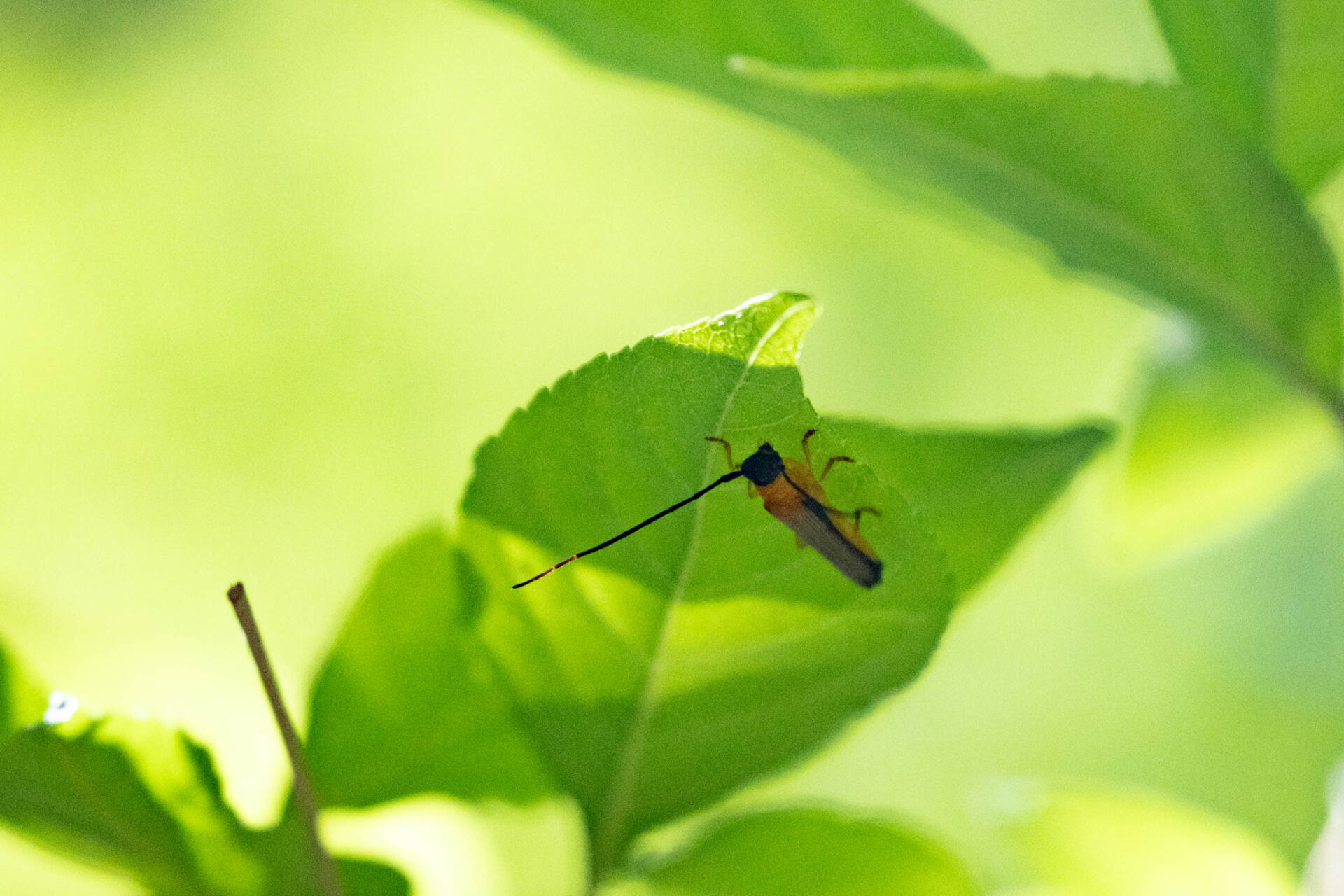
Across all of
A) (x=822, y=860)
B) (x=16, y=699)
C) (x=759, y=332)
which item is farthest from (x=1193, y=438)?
(x=16, y=699)

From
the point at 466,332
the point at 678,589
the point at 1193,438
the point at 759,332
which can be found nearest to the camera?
the point at 759,332

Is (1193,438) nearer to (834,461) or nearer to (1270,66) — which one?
(1270,66)

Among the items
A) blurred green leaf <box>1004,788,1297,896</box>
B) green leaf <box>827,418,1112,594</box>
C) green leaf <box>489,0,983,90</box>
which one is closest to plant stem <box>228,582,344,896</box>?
green leaf <box>827,418,1112,594</box>

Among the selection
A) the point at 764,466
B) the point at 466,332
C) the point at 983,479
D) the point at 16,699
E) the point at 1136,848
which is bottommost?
the point at 1136,848

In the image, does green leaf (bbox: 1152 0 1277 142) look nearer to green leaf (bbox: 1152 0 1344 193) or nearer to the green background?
green leaf (bbox: 1152 0 1344 193)

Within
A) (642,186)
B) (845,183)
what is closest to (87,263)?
(642,186)

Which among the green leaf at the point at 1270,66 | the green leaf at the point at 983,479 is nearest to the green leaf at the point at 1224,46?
the green leaf at the point at 1270,66
